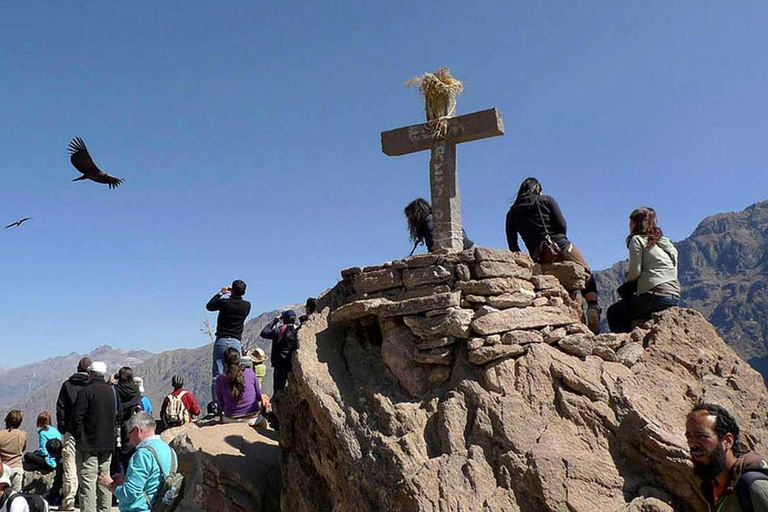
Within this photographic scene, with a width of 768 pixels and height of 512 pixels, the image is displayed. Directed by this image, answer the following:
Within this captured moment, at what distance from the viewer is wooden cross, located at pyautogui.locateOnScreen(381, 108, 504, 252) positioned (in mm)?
8383

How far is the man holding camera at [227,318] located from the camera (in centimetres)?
993

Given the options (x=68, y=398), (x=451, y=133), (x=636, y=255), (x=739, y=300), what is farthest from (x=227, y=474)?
(x=739, y=300)

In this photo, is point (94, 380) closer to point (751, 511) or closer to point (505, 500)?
point (505, 500)

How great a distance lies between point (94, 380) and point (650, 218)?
7965 mm

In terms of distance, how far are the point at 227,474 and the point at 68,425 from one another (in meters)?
2.82

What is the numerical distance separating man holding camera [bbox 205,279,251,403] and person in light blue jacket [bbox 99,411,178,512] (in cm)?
418

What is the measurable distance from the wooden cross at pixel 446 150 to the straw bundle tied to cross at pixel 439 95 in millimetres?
76

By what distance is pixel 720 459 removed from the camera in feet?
12.0

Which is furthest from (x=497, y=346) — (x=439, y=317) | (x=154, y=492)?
(x=154, y=492)

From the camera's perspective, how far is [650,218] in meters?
7.07

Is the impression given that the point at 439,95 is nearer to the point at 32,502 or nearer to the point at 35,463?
the point at 32,502

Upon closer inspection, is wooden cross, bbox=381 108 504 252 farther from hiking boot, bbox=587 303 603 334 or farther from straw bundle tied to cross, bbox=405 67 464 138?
hiking boot, bbox=587 303 603 334

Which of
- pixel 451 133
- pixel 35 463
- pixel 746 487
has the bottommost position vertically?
pixel 35 463

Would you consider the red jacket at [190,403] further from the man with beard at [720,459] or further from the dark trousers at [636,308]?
the man with beard at [720,459]
